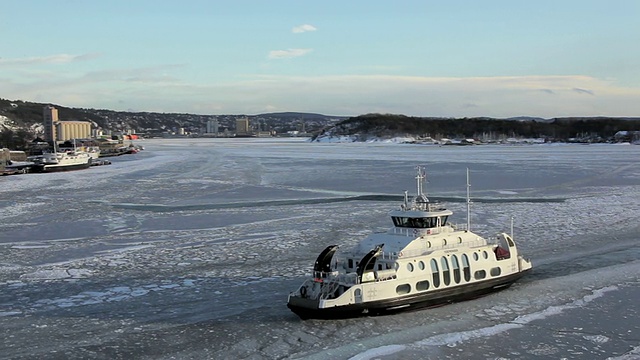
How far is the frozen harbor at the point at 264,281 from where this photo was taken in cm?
1262

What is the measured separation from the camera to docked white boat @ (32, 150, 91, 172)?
72.1 meters

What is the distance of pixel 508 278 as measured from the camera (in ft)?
56.4

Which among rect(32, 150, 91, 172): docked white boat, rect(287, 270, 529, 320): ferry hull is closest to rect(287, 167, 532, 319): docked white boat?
rect(287, 270, 529, 320): ferry hull

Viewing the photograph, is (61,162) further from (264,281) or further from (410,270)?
(410,270)

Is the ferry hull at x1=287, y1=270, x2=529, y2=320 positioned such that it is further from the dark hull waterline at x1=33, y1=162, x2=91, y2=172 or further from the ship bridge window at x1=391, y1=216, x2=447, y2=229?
the dark hull waterline at x1=33, y1=162, x2=91, y2=172

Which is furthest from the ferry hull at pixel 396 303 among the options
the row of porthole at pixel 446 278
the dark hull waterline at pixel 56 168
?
the dark hull waterline at pixel 56 168

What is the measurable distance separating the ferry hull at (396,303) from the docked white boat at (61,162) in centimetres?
6475

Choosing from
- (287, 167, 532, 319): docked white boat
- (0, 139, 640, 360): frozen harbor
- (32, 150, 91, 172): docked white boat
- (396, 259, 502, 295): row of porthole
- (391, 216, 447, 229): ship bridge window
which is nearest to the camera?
(0, 139, 640, 360): frozen harbor

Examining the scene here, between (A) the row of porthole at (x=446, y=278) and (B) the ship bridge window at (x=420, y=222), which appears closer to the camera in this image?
(A) the row of porthole at (x=446, y=278)

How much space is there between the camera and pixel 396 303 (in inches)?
579

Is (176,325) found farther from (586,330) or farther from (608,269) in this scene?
(608,269)

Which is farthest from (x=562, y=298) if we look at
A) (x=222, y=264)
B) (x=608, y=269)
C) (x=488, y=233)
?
(x=222, y=264)

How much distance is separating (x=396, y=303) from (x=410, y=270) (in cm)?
92

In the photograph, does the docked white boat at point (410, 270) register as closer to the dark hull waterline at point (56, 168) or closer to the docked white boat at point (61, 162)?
the dark hull waterline at point (56, 168)
